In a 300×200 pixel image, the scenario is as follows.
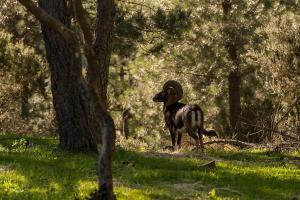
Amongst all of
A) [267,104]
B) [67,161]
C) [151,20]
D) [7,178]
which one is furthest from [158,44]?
[7,178]

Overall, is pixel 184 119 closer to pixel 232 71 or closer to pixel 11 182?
pixel 11 182

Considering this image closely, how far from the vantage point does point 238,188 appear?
11.7 metres

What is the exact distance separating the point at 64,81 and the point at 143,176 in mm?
3423

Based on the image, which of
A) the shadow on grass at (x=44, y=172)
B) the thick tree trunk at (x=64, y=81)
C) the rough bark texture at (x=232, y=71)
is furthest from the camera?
the rough bark texture at (x=232, y=71)

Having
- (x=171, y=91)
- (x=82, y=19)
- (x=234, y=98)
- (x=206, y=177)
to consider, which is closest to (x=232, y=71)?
(x=234, y=98)

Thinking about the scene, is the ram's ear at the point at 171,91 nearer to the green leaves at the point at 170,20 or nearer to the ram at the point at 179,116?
the ram at the point at 179,116

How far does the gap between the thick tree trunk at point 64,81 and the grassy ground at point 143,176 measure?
2.46 ft

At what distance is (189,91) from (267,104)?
471 cm

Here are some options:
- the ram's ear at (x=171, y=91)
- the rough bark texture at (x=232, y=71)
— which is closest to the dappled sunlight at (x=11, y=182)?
the ram's ear at (x=171, y=91)

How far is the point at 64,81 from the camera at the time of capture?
1422 centimetres

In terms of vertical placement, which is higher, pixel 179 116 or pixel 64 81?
pixel 64 81

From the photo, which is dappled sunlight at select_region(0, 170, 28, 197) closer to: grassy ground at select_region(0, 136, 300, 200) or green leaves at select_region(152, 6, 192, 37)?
grassy ground at select_region(0, 136, 300, 200)

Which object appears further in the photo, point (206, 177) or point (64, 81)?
point (64, 81)

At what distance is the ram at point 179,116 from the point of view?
17.8 meters
